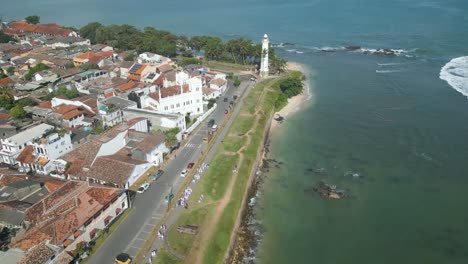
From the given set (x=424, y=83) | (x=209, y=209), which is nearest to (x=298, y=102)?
(x=424, y=83)

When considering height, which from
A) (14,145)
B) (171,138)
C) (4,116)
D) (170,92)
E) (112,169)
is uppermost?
(170,92)

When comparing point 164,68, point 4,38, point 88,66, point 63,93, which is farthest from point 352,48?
point 4,38

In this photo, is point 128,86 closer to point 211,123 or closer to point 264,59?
point 211,123

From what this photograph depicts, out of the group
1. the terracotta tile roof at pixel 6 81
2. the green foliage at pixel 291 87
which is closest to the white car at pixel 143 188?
the green foliage at pixel 291 87

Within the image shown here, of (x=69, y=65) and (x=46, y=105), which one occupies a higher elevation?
(x=69, y=65)

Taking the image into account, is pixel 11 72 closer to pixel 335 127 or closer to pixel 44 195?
pixel 44 195

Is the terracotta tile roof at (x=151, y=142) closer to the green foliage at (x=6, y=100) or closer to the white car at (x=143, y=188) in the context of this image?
the white car at (x=143, y=188)

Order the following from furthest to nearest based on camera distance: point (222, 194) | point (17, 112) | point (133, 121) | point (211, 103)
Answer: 1. point (211, 103)
2. point (17, 112)
3. point (133, 121)
4. point (222, 194)
